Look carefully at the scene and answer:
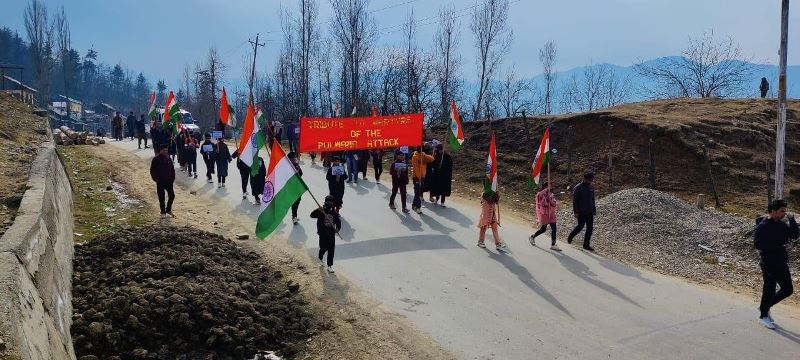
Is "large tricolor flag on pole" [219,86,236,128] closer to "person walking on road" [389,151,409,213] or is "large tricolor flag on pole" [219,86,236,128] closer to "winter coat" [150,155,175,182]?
"winter coat" [150,155,175,182]

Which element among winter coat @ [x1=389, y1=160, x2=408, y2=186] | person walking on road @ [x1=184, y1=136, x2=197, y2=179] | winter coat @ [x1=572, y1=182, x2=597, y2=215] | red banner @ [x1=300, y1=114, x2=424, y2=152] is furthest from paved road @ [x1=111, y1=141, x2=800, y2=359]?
person walking on road @ [x1=184, y1=136, x2=197, y2=179]

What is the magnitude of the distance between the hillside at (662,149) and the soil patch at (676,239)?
3.30 metres

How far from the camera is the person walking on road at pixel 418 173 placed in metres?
14.8

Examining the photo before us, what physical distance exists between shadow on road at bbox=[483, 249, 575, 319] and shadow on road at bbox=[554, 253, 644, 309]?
0.93 metres

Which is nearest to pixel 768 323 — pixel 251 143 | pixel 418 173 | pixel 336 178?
pixel 336 178

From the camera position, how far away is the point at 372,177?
20.6m

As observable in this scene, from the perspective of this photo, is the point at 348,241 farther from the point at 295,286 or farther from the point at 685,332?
the point at 685,332

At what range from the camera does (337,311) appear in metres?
8.33

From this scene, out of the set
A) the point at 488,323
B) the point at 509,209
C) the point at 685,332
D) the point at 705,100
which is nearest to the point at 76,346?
the point at 488,323

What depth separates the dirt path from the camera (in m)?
7.22

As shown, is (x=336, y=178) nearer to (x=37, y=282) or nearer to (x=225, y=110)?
(x=225, y=110)

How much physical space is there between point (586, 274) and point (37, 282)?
826cm

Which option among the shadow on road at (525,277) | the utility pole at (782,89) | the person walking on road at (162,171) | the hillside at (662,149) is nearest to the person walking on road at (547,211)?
the shadow on road at (525,277)

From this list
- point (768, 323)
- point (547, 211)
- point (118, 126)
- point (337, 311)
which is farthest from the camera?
point (118, 126)
